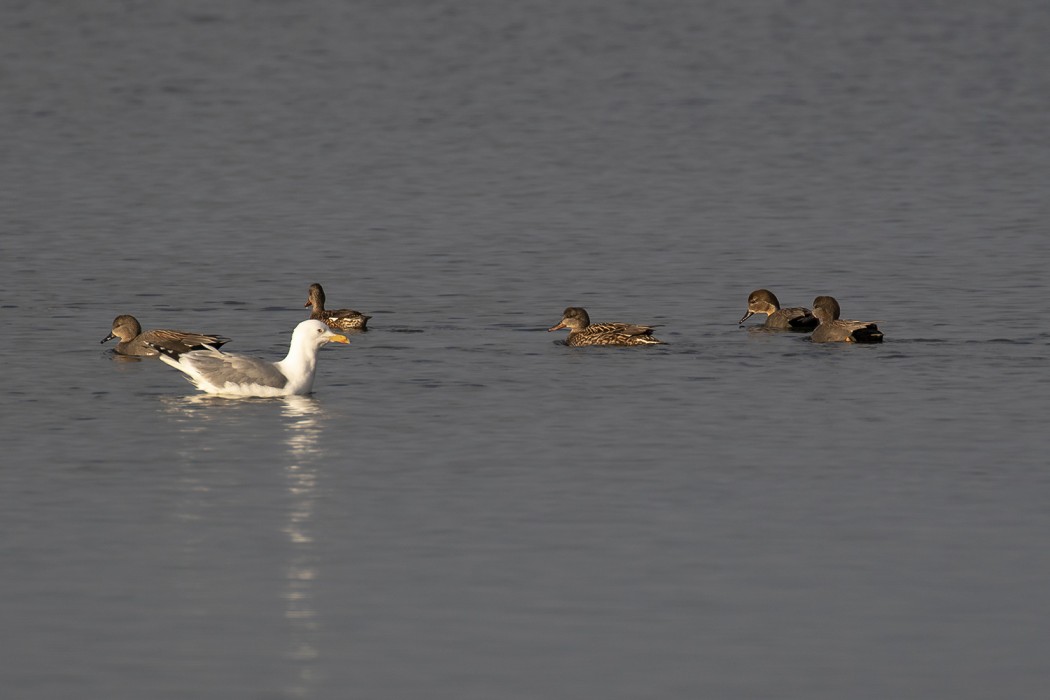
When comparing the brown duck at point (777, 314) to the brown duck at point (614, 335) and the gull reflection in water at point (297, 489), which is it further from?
the gull reflection in water at point (297, 489)

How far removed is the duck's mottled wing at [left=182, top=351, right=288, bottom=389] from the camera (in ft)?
67.7

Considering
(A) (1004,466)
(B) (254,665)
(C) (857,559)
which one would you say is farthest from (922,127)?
(B) (254,665)

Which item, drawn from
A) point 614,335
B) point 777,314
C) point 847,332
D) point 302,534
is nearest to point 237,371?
point 614,335

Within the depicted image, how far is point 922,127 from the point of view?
4934cm

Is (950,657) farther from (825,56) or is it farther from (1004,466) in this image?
(825,56)

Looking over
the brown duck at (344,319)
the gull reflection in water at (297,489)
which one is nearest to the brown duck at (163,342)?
the brown duck at (344,319)

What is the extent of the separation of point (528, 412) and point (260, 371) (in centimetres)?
271

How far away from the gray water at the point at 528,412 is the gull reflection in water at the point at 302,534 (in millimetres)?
42

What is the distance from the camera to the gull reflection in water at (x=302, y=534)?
1212cm

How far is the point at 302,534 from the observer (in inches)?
580

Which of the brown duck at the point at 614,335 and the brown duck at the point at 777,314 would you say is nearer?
the brown duck at the point at 614,335

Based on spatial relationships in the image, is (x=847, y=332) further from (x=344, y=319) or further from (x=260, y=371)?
(x=260, y=371)

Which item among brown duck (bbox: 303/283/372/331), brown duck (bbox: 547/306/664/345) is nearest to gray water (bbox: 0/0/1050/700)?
brown duck (bbox: 547/306/664/345)

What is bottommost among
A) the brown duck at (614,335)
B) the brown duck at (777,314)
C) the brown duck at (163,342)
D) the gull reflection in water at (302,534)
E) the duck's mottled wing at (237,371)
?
the gull reflection in water at (302,534)
